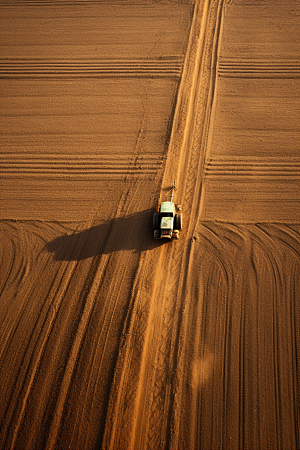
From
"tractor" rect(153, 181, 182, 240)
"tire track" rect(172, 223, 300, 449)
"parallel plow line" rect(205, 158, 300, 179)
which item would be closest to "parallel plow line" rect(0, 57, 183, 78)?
"parallel plow line" rect(205, 158, 300, 179)

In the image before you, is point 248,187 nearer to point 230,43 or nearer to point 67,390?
point 67,390

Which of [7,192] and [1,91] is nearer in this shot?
[7,192]

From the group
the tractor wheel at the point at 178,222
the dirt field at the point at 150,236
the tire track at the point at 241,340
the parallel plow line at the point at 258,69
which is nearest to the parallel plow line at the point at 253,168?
the dirt field at the point at 150,236

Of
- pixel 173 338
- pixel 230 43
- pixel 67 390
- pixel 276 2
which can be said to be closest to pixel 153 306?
pixel 173 338

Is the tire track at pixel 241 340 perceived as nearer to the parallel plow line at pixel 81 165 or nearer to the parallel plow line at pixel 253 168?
the parallel plow line at pixel 253 168

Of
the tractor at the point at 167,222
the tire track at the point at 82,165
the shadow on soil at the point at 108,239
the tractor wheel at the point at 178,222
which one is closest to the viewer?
the tractor at the point at 167,222

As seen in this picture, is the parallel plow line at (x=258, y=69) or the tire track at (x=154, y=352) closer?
the tire track at (x=154, y=352)

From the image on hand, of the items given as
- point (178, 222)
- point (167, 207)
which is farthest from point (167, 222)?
point (167, 207)
